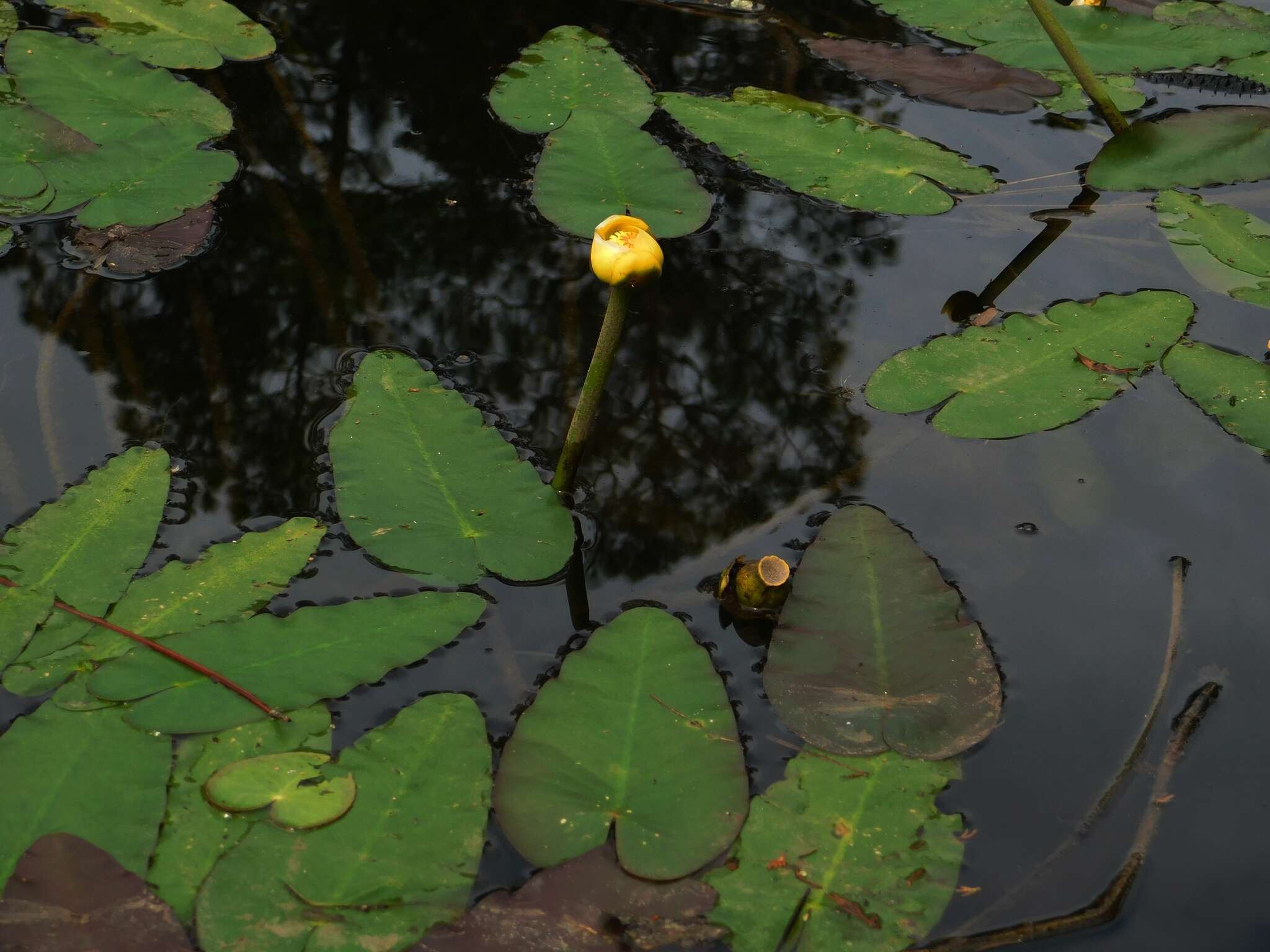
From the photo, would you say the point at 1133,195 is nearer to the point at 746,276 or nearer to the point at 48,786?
the point at 746,276

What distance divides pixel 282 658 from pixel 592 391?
0.53 m

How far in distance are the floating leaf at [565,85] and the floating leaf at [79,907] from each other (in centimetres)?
170

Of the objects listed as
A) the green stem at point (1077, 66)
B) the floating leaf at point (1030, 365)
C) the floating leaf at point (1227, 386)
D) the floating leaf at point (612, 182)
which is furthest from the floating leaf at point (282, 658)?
the green stem at point (1077, 66)

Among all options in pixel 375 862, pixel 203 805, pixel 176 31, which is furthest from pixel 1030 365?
pixel 176 31

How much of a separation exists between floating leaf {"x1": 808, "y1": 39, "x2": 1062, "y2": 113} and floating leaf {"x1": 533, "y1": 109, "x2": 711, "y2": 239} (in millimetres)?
689

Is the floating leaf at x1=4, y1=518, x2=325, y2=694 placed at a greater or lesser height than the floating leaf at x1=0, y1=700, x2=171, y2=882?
greater

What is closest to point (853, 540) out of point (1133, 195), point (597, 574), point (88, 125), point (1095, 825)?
point (597, 574)

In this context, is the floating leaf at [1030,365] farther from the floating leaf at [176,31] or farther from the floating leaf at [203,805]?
the floating leaf at [176,31]

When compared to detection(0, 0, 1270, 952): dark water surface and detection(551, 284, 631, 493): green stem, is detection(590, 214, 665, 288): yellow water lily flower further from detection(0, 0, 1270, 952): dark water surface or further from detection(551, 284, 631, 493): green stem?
detection(0, 0, 1270, 952): dark water surface

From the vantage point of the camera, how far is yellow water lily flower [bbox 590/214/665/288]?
137 cm

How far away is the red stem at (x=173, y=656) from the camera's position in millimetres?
1262

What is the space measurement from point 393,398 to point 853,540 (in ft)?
2.36

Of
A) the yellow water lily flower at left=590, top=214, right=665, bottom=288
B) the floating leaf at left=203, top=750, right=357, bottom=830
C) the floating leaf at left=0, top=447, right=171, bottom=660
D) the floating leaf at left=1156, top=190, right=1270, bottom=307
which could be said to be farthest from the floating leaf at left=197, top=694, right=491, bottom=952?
the floating leaf at left=1156, top=190, right=1270, bottom=307

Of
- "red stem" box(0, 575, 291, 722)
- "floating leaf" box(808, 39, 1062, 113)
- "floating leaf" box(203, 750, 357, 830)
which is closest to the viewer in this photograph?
"floating leaf" box(203, 750, 357, 830)
